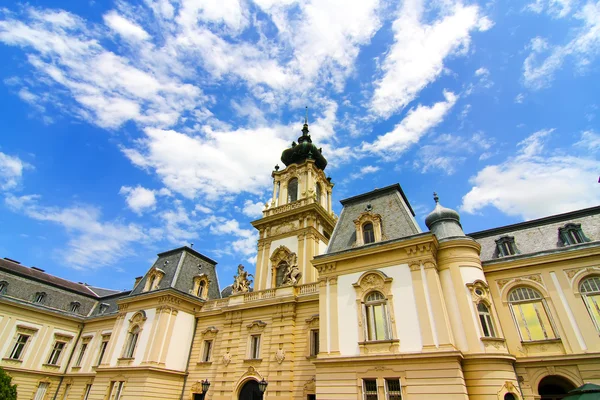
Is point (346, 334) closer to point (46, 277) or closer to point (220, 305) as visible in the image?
point (220, 305)

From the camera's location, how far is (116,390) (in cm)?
2525

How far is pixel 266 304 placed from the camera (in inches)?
980

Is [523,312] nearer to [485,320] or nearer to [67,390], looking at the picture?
[485,320]


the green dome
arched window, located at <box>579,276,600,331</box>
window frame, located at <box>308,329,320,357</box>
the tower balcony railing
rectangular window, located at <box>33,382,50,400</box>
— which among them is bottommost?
rectangular window, located at <box>33,382,50,400</box>

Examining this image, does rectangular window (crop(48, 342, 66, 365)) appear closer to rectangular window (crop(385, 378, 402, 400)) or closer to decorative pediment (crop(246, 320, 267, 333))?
decorative pediment (crop(246, 320, 267, 333))

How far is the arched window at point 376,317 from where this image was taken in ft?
57.9

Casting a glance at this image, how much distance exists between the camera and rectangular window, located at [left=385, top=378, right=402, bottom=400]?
15891 millimetres

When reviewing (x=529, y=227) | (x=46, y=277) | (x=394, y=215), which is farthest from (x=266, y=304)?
(x=46, y=277)

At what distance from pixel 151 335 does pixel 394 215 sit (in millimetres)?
20544

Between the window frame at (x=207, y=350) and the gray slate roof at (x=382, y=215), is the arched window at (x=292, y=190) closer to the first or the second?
the gray slate roof at (x=382, y=215)

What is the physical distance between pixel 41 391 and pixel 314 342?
27225 mm

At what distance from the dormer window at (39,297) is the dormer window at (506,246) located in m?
40.6

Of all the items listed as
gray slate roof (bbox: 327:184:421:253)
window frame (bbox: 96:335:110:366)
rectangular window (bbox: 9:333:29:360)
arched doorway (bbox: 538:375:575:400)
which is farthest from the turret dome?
rectangular window (bbox: 9:333:29:360)

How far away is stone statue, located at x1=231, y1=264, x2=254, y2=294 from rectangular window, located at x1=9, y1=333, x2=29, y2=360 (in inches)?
817
